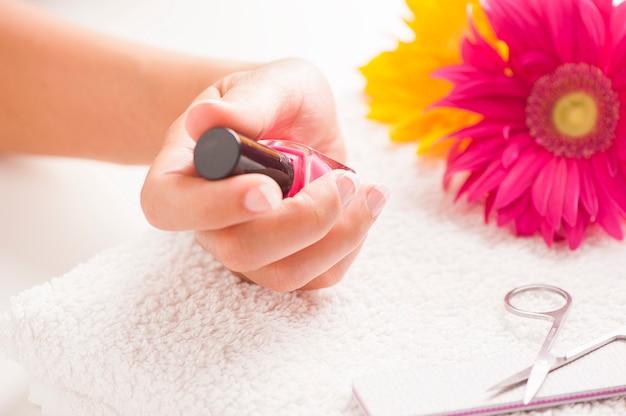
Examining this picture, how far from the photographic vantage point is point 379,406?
0.43 m

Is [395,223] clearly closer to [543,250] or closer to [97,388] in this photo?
[543,250]

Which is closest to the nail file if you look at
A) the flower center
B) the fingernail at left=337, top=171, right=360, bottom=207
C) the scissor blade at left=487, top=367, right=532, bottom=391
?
the scissor blade at left=487, top=367, right=532, bottom=391

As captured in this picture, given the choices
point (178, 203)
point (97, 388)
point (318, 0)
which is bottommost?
point (97, 388)

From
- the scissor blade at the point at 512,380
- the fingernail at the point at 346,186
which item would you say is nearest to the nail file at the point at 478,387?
the scissor blade at the point at 512,380

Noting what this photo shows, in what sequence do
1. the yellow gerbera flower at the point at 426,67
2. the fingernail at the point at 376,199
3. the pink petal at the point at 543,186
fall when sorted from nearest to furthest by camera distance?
the fingernail at the point at 376,199
the pink petal at the point at 543,186
the yellow gerbera flower at the point at 426,67

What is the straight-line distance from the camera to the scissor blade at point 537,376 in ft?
1.41

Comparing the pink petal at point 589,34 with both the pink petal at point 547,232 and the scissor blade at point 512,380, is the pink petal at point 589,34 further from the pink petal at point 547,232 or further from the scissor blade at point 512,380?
the scissor blade at point 512,380

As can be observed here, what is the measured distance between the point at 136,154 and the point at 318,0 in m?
0.66

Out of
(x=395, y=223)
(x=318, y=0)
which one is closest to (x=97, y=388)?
(x=395, y=223)

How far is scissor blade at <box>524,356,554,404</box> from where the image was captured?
16.9 inches

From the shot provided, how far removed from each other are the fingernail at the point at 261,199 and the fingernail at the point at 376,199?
11 centimetres

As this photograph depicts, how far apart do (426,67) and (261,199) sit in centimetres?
38

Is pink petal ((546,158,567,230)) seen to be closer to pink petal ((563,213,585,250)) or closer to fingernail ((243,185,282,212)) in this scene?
pink petal ((563,213,585,250))

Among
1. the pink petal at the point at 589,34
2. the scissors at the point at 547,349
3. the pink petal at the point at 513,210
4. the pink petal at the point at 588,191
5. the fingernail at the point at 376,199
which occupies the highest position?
the pink petal at the point at 589,34
